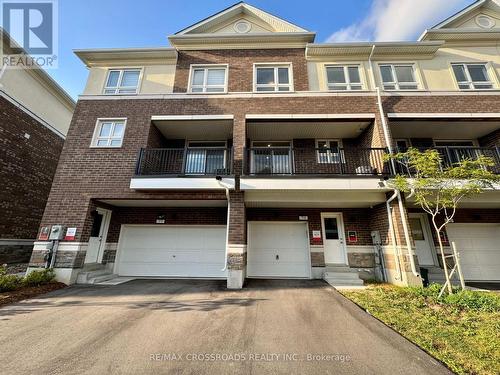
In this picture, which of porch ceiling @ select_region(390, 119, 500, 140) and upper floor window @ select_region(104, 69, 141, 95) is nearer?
porch ceiling @ select_region(390, 119, 500, 140)

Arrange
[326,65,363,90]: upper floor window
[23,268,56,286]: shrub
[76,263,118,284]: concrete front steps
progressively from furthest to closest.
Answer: [326,65,363,90]: upper floor window
[76,263,118,284]: concrete front steps
[23,268,56,286]: shrub

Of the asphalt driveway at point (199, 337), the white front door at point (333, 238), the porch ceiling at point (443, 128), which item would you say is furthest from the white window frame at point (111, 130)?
the porch ceiling at point (443, 128)

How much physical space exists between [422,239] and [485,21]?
37.2 ft

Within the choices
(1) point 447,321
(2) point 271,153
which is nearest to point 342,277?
(1) point 447,321

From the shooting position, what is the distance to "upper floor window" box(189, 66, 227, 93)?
952 cm

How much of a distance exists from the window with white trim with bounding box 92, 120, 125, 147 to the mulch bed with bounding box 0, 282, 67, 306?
5.09 m

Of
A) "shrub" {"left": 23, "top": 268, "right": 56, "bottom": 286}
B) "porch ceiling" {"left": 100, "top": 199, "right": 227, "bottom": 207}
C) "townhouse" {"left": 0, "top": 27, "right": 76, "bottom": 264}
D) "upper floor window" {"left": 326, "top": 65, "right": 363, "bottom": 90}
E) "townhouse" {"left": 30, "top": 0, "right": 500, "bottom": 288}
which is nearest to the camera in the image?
"shrub" {"left": 23, "top": 268, "right": 56, "bottom": 286}

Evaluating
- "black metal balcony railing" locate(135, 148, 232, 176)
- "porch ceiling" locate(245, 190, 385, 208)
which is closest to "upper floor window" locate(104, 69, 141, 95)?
"black metal balcony railing" locate(135, 148, 232, 176)

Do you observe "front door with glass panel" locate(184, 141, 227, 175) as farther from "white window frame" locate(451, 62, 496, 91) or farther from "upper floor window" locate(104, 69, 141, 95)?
"white window frame" locate(451, 62, 496, 91)

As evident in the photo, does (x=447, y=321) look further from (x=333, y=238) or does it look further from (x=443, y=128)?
(x=443, y=128)

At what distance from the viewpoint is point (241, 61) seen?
986 cm

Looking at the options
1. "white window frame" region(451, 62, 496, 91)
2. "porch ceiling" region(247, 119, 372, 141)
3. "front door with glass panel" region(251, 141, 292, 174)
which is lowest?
"front door with glass panel" region(251, 141, 292, 174)

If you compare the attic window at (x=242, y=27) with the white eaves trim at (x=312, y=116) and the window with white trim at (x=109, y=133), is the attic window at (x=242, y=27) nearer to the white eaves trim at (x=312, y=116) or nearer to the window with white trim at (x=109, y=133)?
the white eaves trim at (x=312, y=116)

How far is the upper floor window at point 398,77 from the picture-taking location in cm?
918
